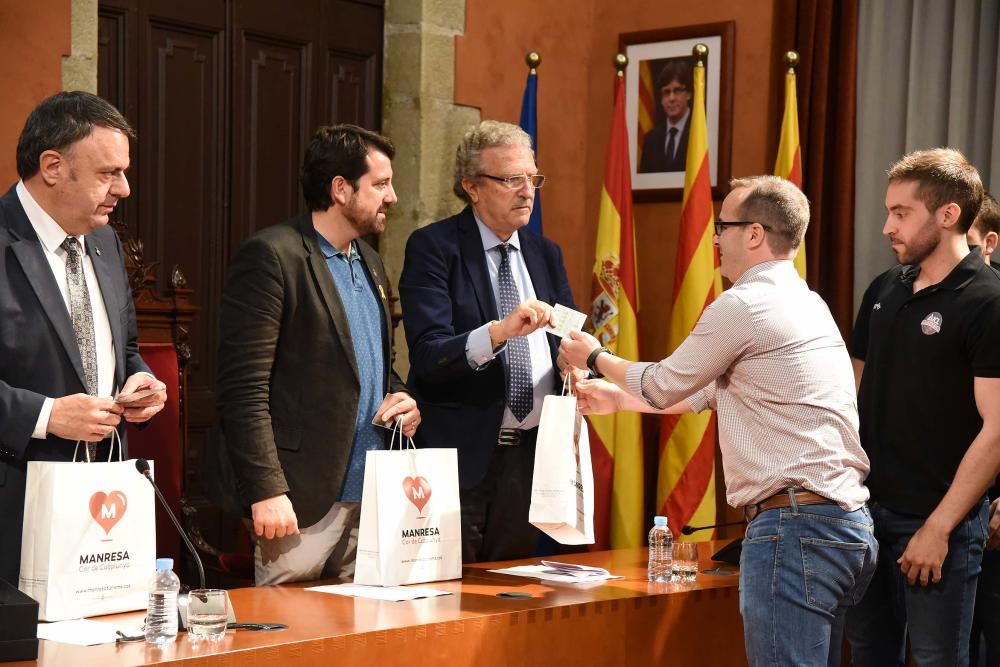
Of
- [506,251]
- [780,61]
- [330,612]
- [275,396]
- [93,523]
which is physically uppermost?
[780,61]

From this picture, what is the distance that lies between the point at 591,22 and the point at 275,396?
3034mm

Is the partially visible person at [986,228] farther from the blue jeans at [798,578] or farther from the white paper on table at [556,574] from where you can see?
the white paper on table at [556,574]

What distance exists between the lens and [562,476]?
2.84 meters

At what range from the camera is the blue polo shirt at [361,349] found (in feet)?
9.77

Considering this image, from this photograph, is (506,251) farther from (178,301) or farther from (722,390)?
(178,301)

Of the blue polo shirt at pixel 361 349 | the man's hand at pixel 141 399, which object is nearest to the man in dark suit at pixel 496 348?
the blue polo shirt at pixel 361 349

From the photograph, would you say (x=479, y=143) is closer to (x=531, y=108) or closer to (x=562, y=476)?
(x=562, y=476)

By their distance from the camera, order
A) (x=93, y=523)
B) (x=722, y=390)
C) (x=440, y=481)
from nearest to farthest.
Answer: (x=93, y=523) < (x=722, y=390) < (x=440, y=481)

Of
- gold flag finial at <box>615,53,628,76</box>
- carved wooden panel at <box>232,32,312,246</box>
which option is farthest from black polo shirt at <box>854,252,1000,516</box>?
carved wooden panel at <box>232,32,312,246</box>

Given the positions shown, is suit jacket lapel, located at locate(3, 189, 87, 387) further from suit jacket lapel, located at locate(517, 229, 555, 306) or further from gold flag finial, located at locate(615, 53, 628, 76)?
gold flag finial, located at locate(615, 53, 628, 76)

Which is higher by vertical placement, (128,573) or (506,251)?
(506,251)

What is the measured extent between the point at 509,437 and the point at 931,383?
997 millimetres

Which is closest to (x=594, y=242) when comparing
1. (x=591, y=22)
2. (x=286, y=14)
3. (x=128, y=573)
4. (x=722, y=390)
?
(x=591, y=22)

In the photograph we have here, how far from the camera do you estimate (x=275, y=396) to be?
2.91m
